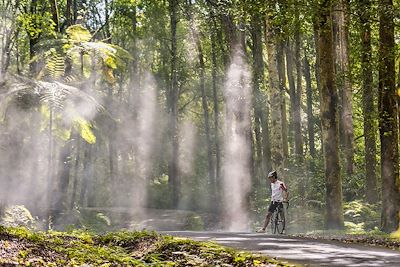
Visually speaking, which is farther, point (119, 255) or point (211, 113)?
point (211, 113)

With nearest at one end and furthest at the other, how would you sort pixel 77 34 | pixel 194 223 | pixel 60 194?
pixel 77 34, pixel 60 194, pixel 194 223

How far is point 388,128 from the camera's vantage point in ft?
57.6

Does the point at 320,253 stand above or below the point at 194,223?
below

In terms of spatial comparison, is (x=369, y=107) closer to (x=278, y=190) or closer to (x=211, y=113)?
(x=278, y=190)

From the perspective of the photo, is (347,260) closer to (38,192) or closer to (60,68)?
(60,68)

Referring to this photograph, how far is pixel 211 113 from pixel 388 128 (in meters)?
40.7

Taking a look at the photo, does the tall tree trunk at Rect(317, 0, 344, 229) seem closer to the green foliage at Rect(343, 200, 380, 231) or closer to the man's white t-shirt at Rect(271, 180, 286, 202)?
the man's white t-shirt at Rect(271, 180, 286, 202)

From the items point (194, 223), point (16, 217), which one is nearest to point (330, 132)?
point (16, 217)

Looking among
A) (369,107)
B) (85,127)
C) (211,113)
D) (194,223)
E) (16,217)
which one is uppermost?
(211,113)

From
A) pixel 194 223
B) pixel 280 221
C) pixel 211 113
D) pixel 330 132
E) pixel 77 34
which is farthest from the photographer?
pixel 211 113

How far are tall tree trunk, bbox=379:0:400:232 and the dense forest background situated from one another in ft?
0.12

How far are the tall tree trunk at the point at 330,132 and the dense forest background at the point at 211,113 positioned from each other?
0.04m

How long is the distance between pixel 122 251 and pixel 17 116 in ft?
39.8

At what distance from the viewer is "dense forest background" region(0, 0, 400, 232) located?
1841 cm
